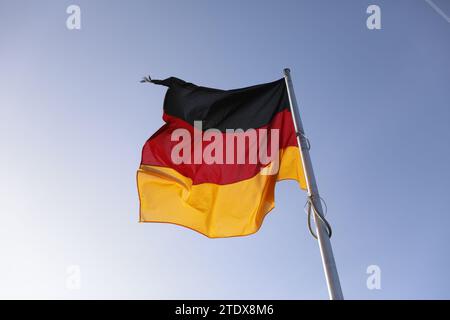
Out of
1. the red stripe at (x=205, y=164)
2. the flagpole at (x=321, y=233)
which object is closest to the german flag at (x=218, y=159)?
the red stripe at (x=205, y=164)

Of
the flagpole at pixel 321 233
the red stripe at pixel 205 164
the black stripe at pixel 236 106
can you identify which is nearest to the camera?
the flagpole at pixel 321 233

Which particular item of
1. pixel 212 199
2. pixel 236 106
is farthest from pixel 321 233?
pixel 236 106

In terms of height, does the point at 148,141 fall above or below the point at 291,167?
above

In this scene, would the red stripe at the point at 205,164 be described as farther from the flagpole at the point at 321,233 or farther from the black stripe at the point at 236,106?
the flagpole at the point at 321,233

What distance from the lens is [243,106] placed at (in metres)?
7.60

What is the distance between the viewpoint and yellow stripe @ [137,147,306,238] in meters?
6.77

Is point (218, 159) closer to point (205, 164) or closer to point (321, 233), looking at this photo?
point (205, 164)

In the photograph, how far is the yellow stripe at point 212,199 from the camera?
22.2ft

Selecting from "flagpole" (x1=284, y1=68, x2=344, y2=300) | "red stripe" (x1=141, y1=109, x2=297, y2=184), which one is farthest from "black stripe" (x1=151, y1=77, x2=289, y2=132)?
"flagpole" (x1=284, y1=68, x2=344, y2=300)

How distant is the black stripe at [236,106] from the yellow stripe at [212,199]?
3.34ft

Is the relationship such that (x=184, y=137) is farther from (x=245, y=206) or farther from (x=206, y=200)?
(x=245, y=206)

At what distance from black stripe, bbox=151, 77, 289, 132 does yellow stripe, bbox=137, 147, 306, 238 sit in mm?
1018
